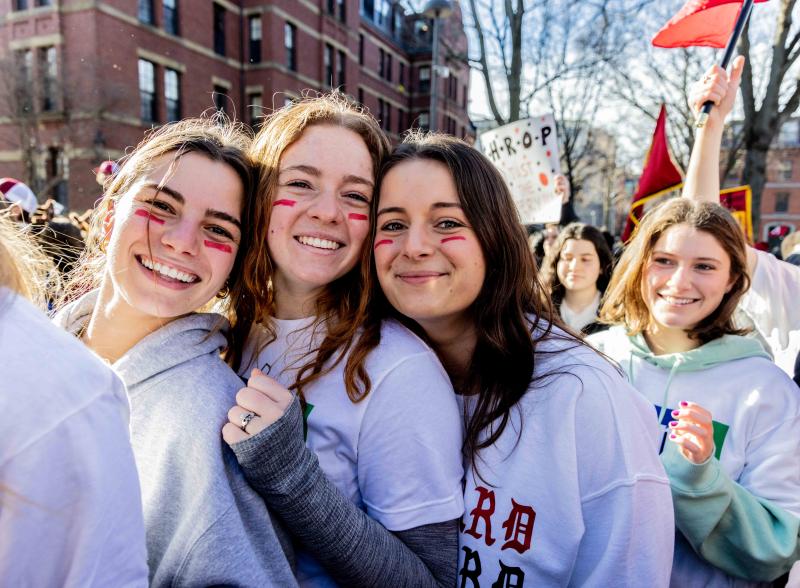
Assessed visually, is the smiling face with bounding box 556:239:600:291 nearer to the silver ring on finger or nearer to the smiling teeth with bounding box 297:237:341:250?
the smiling teeth with bounding box 297:237:341:250

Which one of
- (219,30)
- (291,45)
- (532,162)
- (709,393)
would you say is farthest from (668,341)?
(291,45)

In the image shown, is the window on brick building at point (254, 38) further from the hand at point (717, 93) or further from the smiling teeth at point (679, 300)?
the smiling teeth at point (679, 300)

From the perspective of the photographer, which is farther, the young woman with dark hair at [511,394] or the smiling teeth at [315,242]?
the smiling teeth at [315,242]

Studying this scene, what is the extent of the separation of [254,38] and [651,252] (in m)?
22.8

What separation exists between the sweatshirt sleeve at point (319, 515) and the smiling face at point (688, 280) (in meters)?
1.49

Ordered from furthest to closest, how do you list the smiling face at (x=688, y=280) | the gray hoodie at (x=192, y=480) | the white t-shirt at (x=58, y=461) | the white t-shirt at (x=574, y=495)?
the smiling face at (x=688, y=280) < the white t-shirt at (x=574, y=495) < the gray hoodie at (x=192, y=480) < the white t-shirt at (x=58, y=461)

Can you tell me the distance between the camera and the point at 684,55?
51.2 feet

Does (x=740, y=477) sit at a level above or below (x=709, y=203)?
below

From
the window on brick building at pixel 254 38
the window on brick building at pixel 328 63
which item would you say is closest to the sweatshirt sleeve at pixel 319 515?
the window on brick building at pixel 254 38

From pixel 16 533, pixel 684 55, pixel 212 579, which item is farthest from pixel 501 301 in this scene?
pixel 684 55

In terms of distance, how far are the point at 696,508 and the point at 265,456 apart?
1.34 meters

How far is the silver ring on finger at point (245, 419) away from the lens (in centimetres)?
132

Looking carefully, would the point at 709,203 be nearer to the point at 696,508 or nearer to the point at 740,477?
the point at 740,477

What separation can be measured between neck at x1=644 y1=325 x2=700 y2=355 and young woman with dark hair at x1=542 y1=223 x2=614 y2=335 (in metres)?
2.31
